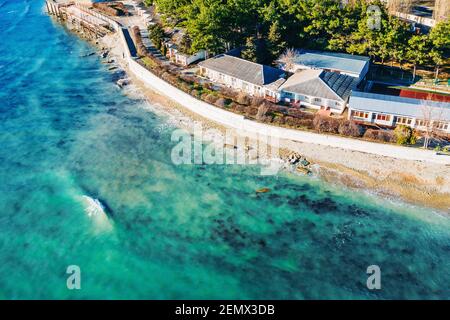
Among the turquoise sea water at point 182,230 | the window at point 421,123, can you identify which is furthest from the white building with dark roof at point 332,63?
the turquoise sea water at point 182,230

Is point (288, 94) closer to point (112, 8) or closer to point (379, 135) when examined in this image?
point (379, 135)

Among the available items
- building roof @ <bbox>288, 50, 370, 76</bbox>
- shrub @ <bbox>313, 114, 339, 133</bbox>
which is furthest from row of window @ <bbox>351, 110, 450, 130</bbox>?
building roof @ <bbox>288, 50, 370, 76</bbox>

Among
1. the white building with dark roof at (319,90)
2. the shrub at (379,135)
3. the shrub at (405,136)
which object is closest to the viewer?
the shrub at (405,136)

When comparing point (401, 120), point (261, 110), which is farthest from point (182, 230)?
point (401, 120)

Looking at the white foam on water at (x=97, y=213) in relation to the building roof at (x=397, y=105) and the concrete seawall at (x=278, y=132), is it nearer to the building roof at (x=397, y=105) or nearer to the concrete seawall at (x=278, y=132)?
the concrete seawall at (x=278, y=132)

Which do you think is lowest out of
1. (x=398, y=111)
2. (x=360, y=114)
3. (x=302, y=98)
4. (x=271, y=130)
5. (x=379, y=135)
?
(x=271, y=130)

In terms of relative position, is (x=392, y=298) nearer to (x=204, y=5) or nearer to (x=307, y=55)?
(x=307, y=55)
